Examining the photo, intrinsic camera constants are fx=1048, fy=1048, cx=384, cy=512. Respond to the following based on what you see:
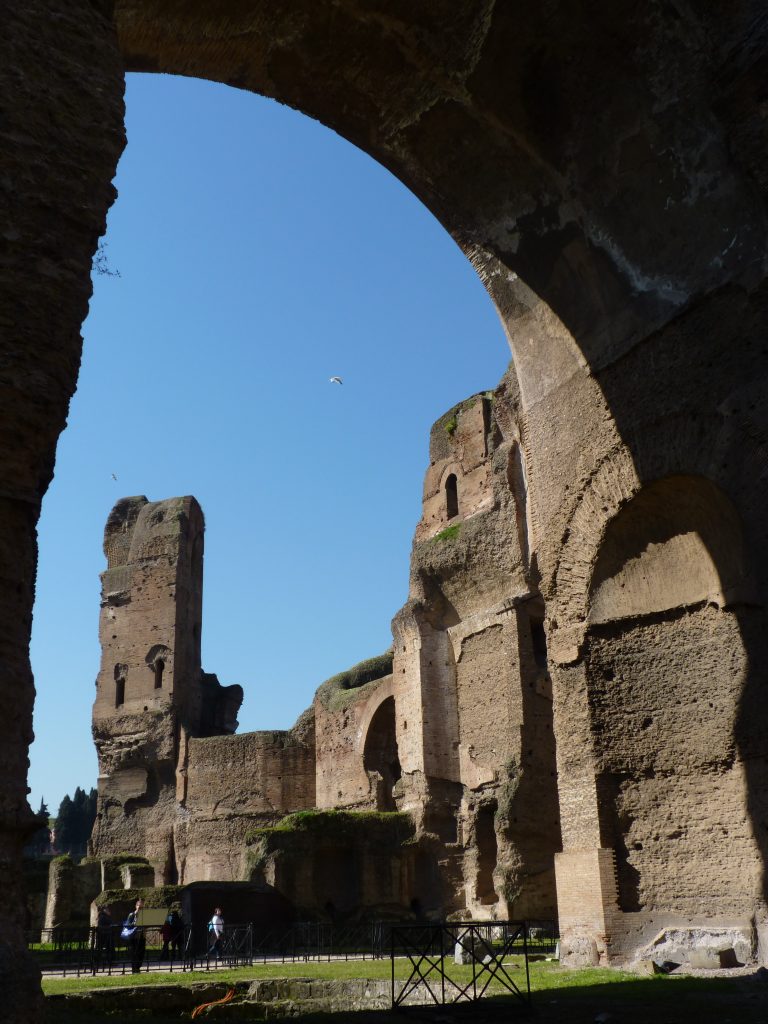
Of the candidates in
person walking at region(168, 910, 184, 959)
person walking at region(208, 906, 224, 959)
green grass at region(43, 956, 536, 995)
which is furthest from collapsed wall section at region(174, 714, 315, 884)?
green grass at region(43, 956, 536, 995)

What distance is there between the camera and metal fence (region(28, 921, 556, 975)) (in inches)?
477

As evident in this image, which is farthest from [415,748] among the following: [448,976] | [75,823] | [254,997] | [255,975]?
[75,823]

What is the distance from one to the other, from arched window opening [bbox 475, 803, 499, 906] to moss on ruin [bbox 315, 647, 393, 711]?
7.34 m

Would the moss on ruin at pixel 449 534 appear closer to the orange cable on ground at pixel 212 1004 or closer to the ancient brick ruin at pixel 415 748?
the ancient brick ruin at pixel 415 748

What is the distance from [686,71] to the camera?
290 inches

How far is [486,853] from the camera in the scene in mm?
18656

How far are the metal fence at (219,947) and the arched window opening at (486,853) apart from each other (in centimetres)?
186

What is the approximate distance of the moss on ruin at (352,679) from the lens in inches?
1024

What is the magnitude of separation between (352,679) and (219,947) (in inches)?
518

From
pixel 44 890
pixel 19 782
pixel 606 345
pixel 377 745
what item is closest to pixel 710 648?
pixel 606 345

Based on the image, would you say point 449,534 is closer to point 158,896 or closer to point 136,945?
point 158,896

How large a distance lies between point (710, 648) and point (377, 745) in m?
16.8

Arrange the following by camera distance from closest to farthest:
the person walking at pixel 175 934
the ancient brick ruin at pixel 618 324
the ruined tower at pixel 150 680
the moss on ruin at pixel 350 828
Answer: the ancient brick ruin at pixel 618 324
the person walking at pixel 175 934
the moss on ruin at pixel 350 828
the ruined tower at pixel 150 680

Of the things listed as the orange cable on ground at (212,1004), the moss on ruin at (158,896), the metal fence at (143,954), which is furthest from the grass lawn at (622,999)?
A: the moss on ruin at (158,896)
